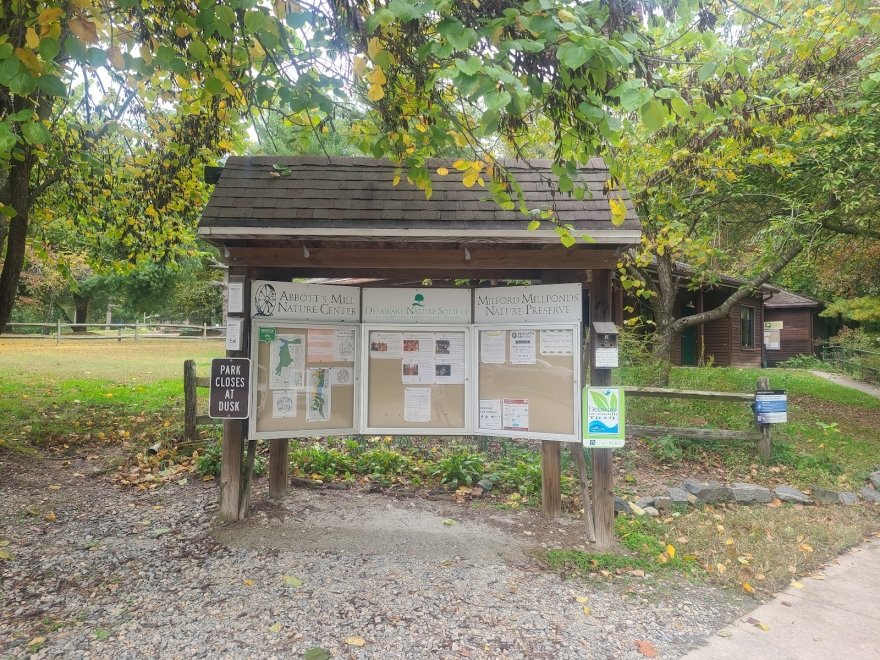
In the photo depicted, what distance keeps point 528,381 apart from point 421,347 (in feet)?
3.42

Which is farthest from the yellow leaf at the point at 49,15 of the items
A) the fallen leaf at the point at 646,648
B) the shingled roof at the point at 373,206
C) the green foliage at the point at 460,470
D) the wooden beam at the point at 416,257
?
the green foliage at the point at 460,470

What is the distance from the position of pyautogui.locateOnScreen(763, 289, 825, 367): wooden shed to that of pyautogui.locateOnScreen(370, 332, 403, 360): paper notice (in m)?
28.3

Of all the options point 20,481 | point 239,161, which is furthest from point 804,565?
point 20,481

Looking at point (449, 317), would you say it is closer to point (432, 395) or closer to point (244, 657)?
point (432, 395)

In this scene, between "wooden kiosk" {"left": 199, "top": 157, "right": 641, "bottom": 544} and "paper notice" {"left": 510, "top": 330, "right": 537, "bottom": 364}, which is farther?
"paper notice" {"left": 510, "top": 330, "right": 537, "bottom": 364}

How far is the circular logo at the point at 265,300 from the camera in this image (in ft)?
16.1

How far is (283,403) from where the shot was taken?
5.07m

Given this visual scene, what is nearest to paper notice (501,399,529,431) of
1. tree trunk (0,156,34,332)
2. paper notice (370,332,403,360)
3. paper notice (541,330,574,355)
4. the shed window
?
paper notice (541,330,574,355)

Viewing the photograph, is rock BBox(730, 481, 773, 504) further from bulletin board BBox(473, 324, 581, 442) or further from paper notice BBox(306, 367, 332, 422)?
paper notice BBox(306, 367, 332, 422)

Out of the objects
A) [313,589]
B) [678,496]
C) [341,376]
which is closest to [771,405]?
[678,496]

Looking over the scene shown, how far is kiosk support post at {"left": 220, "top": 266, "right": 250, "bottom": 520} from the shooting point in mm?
4887

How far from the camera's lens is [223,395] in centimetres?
475

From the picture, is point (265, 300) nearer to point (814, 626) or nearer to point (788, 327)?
point (814, 626)

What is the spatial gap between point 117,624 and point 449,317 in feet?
11.0
